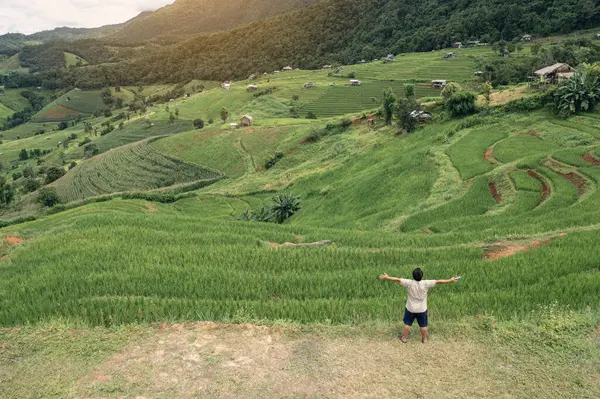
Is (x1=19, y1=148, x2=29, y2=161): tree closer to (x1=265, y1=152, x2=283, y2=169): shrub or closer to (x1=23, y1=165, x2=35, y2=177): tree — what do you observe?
(x1=23, y1=165, x2=35, y2=177): tree

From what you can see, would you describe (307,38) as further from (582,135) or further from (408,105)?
(582,135)

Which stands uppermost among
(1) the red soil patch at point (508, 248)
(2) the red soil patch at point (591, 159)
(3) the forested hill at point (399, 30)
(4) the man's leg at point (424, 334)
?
(3) the forested hill at point (399, 30)

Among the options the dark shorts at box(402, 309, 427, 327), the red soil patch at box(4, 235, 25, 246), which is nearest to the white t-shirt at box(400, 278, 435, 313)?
the dark shorts at box(402, 309, 427, 327)

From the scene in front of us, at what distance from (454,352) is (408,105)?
158 feet

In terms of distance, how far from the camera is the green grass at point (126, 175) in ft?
240

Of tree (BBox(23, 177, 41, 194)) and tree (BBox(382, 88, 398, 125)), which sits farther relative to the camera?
tree (BBox(23, 177, 41, 194))

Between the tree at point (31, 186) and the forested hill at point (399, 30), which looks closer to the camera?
the tree at point (31, 186)

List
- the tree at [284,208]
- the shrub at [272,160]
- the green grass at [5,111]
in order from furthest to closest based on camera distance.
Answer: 1. the green grass at [5,111]
2. the shrub at [272,160]
3. the tree at [284,208]

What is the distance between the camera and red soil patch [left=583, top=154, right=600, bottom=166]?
82.2 ft

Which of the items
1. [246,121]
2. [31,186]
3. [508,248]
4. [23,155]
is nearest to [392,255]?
[508,248]

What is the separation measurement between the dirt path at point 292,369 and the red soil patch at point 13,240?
1511cm

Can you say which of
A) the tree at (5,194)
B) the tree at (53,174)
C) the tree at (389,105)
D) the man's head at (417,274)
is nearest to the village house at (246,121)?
the tree at (389,105)

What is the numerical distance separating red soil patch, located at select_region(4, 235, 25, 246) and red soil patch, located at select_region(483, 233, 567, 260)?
73.3 feet

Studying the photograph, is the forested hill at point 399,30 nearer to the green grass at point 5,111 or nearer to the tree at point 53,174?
the green grass at point 5,111
